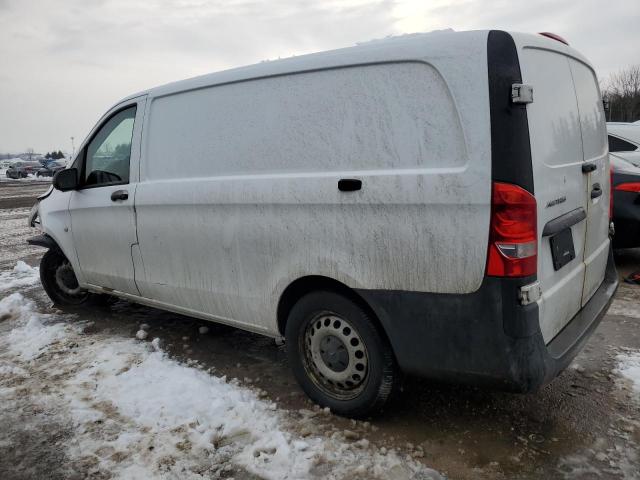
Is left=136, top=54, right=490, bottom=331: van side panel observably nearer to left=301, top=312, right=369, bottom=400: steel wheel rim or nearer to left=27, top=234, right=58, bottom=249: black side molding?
left=301, top=312, right=369, bottom=400: steel wheel rim

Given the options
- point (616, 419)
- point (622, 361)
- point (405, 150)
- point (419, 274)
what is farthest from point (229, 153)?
point (622, 361)

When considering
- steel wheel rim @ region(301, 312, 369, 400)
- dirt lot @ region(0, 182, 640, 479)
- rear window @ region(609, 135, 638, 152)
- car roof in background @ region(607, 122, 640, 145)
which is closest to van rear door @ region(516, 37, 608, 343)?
dirt lot @ region(0, 182, 640, 479)

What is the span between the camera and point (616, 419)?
2.91 m

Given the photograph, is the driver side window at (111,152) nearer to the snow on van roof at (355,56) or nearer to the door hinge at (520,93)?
the snow on van roof at (355,56)

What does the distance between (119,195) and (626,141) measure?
5809mm

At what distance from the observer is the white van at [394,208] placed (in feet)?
7.61

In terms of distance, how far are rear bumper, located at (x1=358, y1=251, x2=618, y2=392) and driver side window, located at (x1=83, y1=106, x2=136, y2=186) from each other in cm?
250

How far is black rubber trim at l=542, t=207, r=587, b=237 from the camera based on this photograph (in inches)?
96.3

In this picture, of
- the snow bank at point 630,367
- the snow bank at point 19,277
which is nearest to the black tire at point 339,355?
the snow bank at point 630,367

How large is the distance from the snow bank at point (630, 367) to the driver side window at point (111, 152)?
391 centimetres

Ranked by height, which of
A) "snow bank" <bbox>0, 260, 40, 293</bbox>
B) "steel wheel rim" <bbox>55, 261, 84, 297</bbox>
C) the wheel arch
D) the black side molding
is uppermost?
the black side molding

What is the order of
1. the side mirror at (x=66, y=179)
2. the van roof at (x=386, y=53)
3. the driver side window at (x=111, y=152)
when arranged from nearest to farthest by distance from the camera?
the van roof at (x=386, y=53) → the driver side window at (x=111, y=152) → the side mirror at (x=66, y=179)

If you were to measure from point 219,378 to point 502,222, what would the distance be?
228 centimetres

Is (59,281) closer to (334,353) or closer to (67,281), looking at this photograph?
(67,281)
